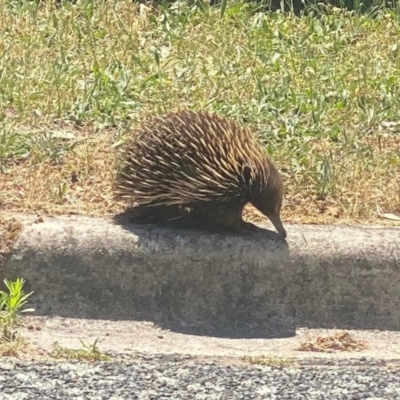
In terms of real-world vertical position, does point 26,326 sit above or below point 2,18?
below

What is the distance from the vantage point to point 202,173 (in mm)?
6562

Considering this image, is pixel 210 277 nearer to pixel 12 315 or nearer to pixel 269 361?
pixel 269 361

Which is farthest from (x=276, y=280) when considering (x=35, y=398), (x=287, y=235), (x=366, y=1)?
(x=366, y=1)

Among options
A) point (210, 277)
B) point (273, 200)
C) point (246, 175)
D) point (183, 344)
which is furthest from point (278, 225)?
point (183, 344)

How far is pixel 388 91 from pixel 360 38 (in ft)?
3.73

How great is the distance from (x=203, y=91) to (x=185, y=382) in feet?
12.1

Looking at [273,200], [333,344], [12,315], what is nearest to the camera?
[12,315]

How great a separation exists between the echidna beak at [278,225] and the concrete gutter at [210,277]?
57 mm

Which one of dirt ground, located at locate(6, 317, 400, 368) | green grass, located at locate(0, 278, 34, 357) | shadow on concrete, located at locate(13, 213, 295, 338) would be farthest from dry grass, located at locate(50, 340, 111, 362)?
shadow on concrete, located at locate(13, 213, 295, 338)

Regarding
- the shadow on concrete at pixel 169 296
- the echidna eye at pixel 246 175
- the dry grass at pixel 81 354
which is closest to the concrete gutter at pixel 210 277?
the shadow on concrete at pixel 169 296

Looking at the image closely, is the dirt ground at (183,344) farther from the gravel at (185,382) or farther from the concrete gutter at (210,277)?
the gravel at (185,382)

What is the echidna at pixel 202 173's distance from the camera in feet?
21.5

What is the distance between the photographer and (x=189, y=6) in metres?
10.1

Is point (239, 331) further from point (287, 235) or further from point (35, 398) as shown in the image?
point (35, 398)
